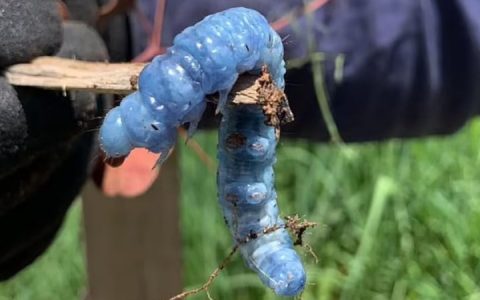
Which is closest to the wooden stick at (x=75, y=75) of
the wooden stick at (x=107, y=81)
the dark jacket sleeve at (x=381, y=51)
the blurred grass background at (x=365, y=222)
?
the wooden stick at (x=107, y=81)

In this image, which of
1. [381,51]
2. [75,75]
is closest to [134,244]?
[381,51]

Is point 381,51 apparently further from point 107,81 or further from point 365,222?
point 365,222

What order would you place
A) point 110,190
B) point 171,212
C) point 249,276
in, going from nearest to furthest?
point 110,190 → point 171,212 → point 249,276

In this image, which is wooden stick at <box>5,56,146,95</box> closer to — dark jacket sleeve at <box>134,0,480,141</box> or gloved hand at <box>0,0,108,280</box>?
gloved hand at <box>0,0,108,280</box>

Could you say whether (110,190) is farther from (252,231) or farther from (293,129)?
(252,231)

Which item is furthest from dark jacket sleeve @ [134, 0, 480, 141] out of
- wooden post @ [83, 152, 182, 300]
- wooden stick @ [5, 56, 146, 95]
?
wooden stick @ [5, 56, 146, 95]

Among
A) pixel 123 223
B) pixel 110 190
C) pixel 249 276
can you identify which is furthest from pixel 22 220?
pixel 249 276
